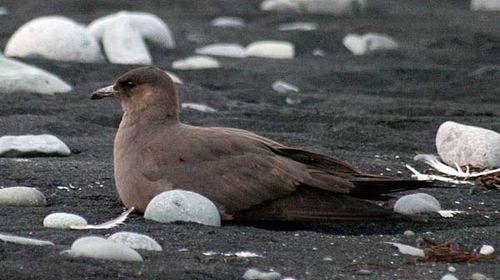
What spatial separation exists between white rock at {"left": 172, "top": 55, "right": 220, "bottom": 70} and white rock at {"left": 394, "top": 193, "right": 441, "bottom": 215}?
184 inches

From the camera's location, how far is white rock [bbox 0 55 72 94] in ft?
27.0

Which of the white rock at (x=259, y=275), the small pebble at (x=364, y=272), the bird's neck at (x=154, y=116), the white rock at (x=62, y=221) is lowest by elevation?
the small pebble at (x=364, y=272)

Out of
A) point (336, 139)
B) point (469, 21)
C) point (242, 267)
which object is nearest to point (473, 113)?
point (336, 139)

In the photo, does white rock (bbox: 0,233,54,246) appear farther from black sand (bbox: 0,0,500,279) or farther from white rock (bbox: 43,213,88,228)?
white rock (bbox: 43,213,88,228)

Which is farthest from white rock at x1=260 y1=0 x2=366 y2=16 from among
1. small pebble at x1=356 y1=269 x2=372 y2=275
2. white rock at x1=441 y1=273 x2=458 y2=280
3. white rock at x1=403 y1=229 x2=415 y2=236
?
white rock at x1=441 y1=273 x2=458 y2=280

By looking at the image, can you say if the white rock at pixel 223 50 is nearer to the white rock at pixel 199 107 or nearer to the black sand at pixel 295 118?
the black sand at pixel 295 118

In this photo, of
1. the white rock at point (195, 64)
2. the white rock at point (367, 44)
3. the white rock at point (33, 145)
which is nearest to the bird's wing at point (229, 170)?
the white rock at point (33, 145)

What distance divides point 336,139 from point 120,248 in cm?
320

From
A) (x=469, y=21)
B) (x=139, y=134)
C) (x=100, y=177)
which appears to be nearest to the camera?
(x=139, y=134)

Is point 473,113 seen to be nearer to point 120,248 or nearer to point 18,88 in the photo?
point 18,88

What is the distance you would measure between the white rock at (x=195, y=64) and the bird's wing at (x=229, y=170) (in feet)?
15.6

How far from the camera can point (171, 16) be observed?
1395cm

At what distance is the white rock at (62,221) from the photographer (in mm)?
4945

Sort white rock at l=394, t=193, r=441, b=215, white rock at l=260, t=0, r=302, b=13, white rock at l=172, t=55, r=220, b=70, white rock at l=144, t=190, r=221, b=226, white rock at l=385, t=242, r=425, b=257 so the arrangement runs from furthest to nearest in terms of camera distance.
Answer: white rock at l=260, t=0, r=302, b=13 < white rock at l=172, t=55, r=220, b=70 < white rock at l=394, t=193, r=441, b=215 < white rock at l=144, t=190, r=221, b=226 < white rock at l=385, t=242, r=425, b=257
